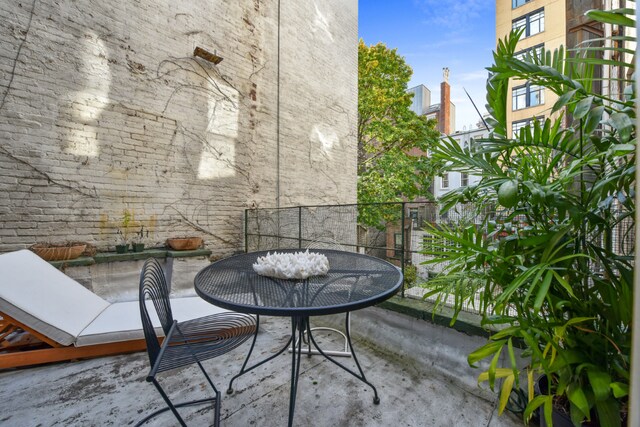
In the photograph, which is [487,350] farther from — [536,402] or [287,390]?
[287,390]

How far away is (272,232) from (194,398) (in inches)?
111

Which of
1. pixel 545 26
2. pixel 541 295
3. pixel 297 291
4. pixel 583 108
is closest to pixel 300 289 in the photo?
pixel 297 291

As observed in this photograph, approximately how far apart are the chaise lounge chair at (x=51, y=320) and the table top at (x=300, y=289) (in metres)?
0.92

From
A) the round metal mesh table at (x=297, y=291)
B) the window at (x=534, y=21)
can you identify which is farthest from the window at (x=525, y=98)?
the round metal mesh table at (x=297, y=291)

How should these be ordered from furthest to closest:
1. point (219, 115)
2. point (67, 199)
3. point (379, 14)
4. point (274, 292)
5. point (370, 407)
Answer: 1. point (379, 14)
2. point (219, 115)
3. point (67, 199)
4. point (370, 407)
5. point (274, 292)

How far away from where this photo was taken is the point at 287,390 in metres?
1.69

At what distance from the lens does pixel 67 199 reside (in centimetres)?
295

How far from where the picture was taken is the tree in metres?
8.59

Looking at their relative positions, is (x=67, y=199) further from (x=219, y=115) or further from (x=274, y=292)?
(x=274, y=292)

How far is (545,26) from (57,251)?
16.6 metres

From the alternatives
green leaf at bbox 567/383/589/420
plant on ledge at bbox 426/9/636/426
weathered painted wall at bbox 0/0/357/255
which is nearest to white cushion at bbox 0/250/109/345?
weathered painted wall at bbox 0/0/357/255

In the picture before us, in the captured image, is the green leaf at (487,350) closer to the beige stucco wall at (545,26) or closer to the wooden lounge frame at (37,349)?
the wooden lounge frame at (37,349)

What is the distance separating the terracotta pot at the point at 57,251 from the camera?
2.71m

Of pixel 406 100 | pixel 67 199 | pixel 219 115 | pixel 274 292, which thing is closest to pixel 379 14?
pixel 406 100
